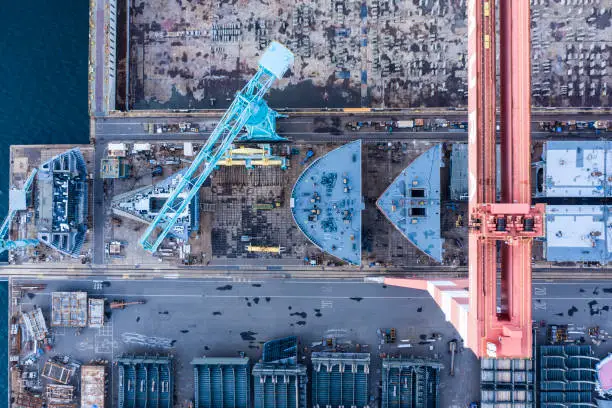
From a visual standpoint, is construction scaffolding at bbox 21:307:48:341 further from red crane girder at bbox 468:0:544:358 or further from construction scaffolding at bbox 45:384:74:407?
red crane girder at bbox 468:0:544:358

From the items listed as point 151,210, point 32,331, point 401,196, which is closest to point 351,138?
point 401,196

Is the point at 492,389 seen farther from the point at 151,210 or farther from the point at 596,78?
the point at 151,210

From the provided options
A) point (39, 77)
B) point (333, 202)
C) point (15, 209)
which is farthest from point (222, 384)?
point (39, 77)

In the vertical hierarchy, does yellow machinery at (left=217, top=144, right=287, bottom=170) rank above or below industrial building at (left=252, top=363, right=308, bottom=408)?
above

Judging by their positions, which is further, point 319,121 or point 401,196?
point 319,121

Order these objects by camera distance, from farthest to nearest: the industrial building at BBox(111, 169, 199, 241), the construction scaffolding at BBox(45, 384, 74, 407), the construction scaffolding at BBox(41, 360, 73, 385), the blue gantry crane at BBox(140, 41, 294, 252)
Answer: the construction scaffolding at BBox(41, 360, 73, 385), the construction scaffolding at BBox(45, 384, 74, 407), the industrial building at BBox(111, 169, 199, 241), the blue gantry crane at BBox(140, 41, 294, 252)

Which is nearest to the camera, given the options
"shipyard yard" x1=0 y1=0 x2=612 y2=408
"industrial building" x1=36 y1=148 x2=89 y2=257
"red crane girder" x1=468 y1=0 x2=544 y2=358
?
"red crane girder" x1=468 y1=0 x2=544 y2=358

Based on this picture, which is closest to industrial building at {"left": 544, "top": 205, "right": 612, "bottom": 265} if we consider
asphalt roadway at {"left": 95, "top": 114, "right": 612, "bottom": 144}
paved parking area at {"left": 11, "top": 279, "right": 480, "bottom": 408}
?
asphalt roadway at {"left": 95, "top": 114, "right": 612, "bottom": 144}
